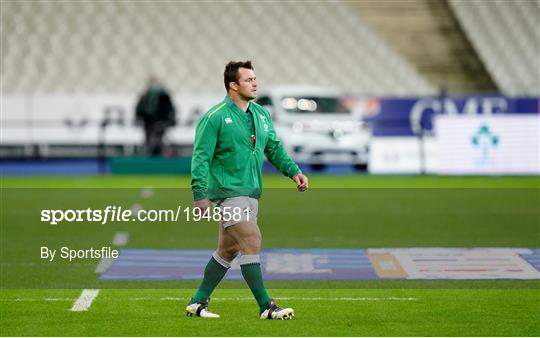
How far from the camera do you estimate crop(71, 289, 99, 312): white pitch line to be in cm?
967

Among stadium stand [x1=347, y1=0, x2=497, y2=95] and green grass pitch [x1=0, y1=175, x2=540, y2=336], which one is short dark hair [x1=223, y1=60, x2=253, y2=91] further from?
stadium stand [x1=347, y1=0, x2=497, y2=95]

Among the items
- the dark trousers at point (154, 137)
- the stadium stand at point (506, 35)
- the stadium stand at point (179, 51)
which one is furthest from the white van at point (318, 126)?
the stadium stand at point (506, 35)

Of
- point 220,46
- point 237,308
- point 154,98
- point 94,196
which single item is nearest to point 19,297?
point 237,308

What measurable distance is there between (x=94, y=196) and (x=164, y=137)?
29.8 feet

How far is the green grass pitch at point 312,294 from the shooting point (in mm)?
8680

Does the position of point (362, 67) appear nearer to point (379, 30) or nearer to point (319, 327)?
point (379, 30)

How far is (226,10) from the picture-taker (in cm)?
→ 3462

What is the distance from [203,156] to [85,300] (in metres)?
2.11

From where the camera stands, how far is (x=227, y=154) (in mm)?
8758

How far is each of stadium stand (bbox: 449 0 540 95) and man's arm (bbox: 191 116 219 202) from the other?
2708 cm

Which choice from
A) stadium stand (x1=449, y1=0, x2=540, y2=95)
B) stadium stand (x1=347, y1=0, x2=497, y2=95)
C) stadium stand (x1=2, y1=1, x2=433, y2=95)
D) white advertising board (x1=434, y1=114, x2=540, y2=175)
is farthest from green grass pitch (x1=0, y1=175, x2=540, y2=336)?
stadium stand (x1=449, y1=0, x2=540, y2=95)

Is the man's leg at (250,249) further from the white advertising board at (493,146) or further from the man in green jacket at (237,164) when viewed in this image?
the white advertising board at (493,146)

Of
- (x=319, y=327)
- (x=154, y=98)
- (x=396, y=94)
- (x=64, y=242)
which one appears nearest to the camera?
(x=319, y=327)

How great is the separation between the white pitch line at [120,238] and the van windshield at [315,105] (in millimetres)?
14687
